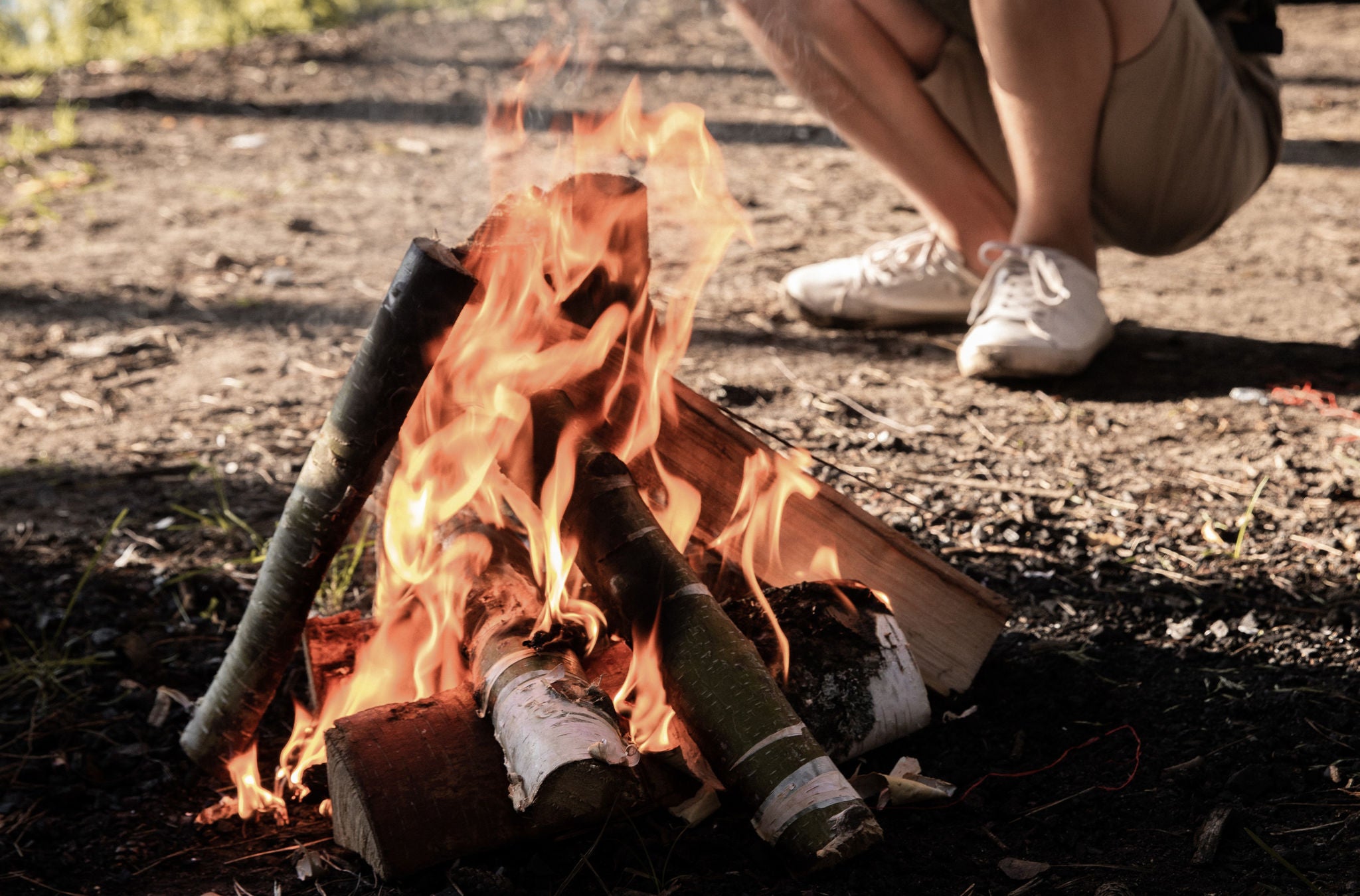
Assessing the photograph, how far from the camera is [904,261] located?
12.4ft

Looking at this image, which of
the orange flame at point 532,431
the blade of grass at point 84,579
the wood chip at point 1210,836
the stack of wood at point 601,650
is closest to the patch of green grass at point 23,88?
the blade of grass at point 84,579

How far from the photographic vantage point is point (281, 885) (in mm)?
1677

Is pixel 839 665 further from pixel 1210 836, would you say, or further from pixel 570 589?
pixel 1210 836

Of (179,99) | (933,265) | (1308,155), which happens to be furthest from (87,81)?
(1308,155)

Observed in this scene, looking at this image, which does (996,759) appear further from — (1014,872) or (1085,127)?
(1085,127)

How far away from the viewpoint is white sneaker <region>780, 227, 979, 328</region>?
12.3 feet

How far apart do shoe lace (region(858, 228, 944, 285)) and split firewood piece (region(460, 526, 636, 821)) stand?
225 centimetres

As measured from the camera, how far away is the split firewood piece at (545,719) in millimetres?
1539

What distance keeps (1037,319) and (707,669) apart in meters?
1.99

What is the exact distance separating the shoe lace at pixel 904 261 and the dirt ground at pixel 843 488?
0.75 ft

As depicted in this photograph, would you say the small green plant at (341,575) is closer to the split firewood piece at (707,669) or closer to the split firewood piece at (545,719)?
the split firewood piece at (545,719)

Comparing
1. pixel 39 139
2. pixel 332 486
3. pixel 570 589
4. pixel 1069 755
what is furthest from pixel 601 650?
pixel 39 139

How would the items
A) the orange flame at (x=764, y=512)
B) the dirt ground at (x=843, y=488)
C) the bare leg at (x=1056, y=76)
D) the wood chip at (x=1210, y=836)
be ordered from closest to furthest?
the wood chip at (x=1210, y=836) < the dirt ground at (x=843, y=488) < the orange flame at (x=764, y=512) < the bare leg at (x=1056, y=76)

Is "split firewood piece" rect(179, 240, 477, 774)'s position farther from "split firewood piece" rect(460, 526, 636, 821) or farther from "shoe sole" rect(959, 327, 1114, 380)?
"shoe sole" rect(959, 327, 1114, 380)
